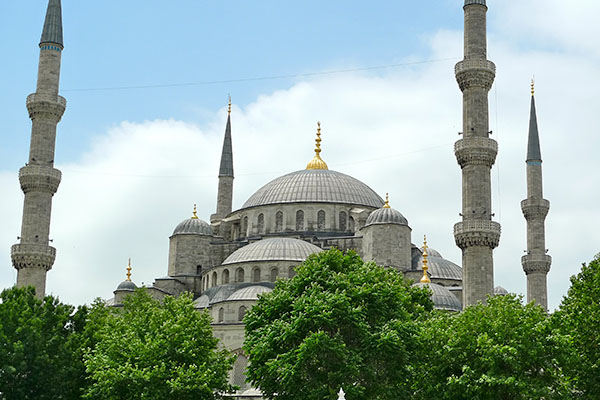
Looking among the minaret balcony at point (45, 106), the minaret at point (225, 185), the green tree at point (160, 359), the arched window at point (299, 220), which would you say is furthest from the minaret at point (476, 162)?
the minaret at point (225, 185)

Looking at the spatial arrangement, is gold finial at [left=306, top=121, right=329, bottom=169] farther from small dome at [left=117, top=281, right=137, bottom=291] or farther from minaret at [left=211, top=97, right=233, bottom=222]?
small dome at [left=117, top=281, right=137, bottom=291]

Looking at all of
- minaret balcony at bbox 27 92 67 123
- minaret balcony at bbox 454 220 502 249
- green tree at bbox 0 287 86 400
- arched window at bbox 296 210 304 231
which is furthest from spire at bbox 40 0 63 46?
minaret balcony at bbox 454 220 502 249

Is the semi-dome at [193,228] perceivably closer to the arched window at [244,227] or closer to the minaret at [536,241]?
the arched window at [244,227]

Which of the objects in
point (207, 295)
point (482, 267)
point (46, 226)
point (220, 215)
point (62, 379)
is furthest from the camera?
point (220, 215)

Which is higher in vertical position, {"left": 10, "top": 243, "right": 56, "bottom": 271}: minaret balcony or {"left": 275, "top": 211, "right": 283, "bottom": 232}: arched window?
{"left": 275, "top": 211, "right": 283, "bottom": 232}: arched window

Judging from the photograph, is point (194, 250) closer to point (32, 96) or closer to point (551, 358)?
point (32, 96)

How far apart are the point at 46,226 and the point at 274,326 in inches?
718

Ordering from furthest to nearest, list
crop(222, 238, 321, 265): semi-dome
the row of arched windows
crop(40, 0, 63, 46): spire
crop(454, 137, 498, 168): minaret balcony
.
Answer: crop(222, 238, 321, 265): semi-dome, the row of arched windows, crop(40, 0, 63, 46): spire, crop(454, 137, 498, 168): minaret balcony

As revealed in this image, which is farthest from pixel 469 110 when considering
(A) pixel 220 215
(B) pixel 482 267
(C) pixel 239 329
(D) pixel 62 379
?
(A) pixel 220 215

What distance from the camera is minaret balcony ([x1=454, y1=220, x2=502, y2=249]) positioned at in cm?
3628

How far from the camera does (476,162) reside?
37.7 m

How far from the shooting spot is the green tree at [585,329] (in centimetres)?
2555

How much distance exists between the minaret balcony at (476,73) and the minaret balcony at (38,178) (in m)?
18.0

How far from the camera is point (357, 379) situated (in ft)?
80.8
